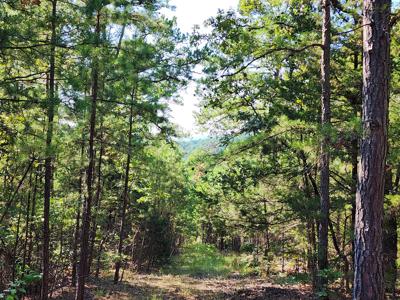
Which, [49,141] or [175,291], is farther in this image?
[175,291]

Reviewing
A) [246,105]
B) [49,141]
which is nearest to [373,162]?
[246,105]

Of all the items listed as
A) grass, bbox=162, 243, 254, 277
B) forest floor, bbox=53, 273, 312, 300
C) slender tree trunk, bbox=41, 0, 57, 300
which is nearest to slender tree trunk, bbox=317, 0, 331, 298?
forest floor, bbox=53, 273, 312, 300

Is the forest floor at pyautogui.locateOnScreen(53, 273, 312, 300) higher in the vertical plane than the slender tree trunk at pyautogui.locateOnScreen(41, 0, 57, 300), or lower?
lower

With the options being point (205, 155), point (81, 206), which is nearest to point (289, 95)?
point (205, 155)

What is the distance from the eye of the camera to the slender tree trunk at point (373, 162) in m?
4.66

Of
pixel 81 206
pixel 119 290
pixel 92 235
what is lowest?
pixel 119 290

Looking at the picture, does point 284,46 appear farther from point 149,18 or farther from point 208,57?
point 149,18

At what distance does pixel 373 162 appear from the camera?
473 centimetres

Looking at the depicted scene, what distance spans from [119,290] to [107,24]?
1013 centimetres

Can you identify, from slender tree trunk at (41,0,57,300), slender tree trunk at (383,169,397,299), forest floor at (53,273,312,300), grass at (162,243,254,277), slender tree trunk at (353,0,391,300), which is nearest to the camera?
slender tree trunk at (353,0,391,300)

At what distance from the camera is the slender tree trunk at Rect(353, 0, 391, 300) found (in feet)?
15.3

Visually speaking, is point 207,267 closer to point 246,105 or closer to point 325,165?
point 246,105

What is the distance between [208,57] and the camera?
7.79 meters

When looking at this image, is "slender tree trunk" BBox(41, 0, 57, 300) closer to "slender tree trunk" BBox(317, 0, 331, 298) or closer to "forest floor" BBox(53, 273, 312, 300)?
"forest floor" BBox(53, 273, 312, 300)
